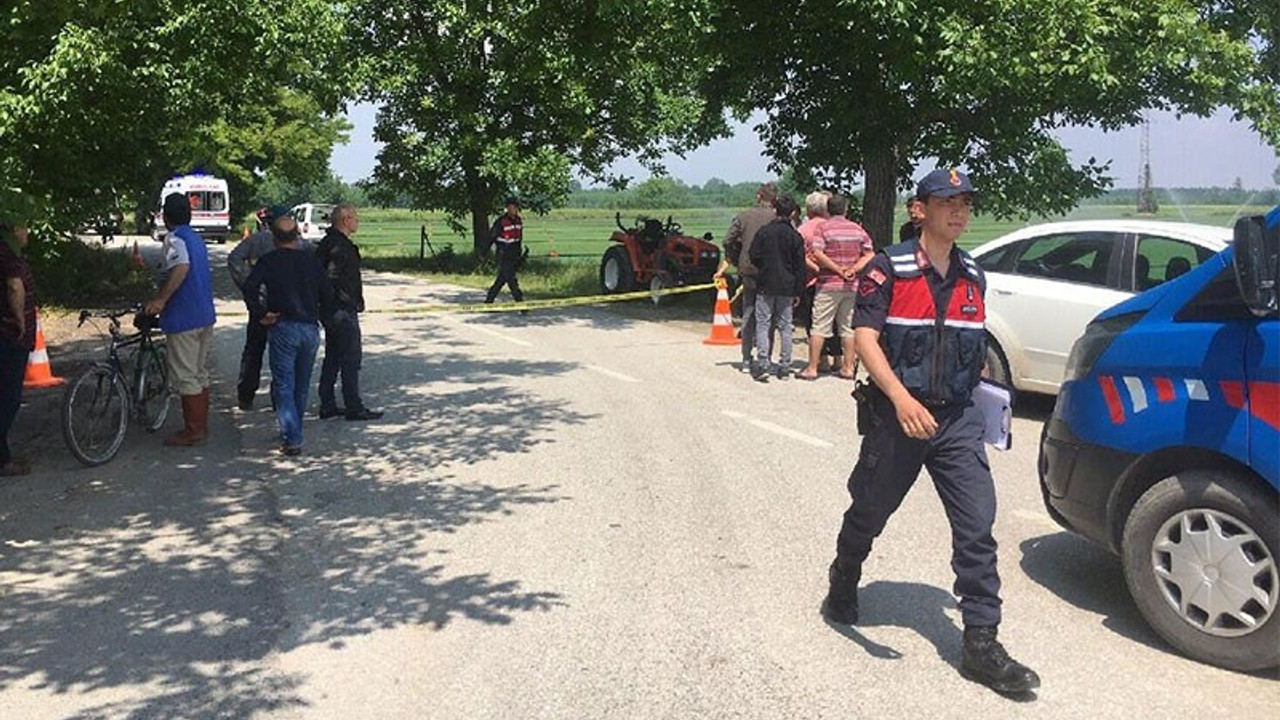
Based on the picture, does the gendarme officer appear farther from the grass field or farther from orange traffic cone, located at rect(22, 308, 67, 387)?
orange traffic cone, located at rect(22, 308, 67, 387)

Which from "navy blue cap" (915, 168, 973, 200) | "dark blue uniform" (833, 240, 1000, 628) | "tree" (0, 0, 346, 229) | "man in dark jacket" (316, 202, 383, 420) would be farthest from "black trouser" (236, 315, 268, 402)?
"navy blue cap" (915, 168, 973, 200)

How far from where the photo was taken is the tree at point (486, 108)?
24.9 meters

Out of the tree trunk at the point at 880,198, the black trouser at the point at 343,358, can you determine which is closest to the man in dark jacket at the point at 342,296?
the black trouser at the point at 343,358

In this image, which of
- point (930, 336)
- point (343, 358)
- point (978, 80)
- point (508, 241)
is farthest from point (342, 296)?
point (508, 241)

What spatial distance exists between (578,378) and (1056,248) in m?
4.68

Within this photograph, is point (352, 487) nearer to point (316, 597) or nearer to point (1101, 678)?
point (316, 597)

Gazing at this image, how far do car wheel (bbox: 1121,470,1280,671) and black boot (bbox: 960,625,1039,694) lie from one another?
2.18ft

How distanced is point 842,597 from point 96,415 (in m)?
5.51

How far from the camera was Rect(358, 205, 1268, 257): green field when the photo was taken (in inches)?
348

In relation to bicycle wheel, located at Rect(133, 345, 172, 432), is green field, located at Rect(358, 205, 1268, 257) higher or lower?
higher

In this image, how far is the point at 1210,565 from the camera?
13.5 ft

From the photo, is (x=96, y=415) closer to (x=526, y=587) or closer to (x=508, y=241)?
(x=526, y=587)

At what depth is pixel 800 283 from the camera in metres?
10.9

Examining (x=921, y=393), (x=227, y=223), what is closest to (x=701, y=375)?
(x=921, y=393)
